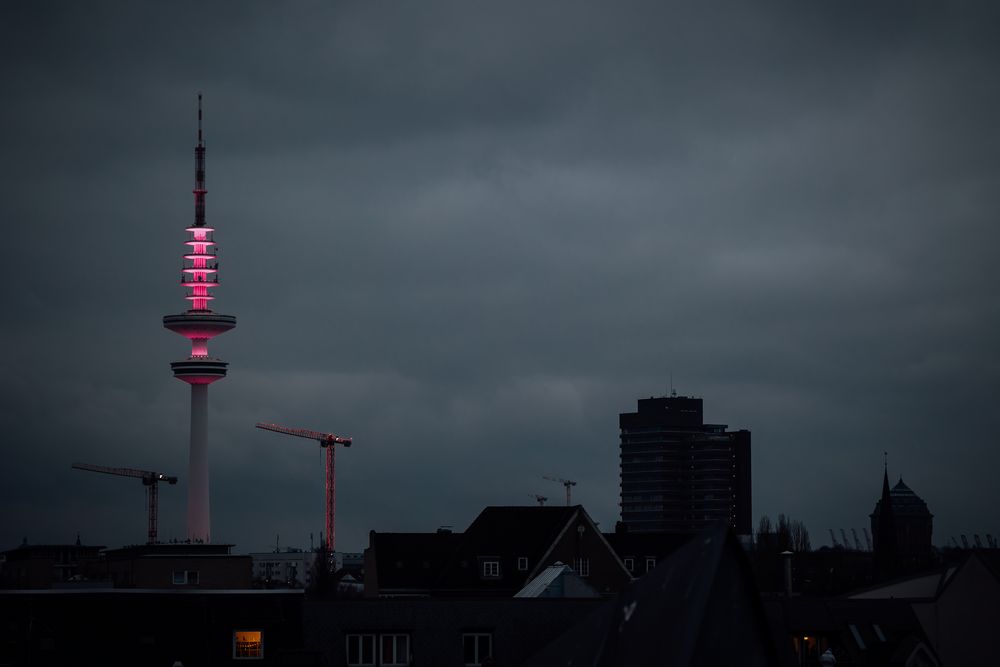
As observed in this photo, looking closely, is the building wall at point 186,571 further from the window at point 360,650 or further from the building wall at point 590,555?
the window at point 360,650

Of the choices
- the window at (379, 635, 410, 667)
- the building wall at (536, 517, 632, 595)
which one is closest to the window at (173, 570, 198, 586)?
the building wall at (536, 517, 632, 595)

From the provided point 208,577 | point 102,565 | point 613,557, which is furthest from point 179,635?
point 102,565

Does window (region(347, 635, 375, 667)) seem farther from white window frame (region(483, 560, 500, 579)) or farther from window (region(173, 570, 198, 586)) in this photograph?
window (region(173, 570, 198, 586))

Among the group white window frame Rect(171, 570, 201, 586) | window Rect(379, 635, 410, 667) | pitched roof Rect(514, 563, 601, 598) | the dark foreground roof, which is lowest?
white window frame Rect(171, 570, 201, 586)

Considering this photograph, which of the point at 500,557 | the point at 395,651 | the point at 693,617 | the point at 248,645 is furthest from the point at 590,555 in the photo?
the point at 693,617

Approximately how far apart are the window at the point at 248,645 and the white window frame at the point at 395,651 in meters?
5.37

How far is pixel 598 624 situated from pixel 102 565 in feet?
498

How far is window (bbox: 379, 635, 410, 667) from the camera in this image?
64188 mm

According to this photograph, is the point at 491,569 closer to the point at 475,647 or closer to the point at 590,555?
the point at 590,555

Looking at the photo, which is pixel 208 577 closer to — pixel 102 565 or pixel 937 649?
pixel 102 565

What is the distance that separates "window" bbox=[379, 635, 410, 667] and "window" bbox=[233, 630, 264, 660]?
547 cm

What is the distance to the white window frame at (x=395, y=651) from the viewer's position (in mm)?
64062

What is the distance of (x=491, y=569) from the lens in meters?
116

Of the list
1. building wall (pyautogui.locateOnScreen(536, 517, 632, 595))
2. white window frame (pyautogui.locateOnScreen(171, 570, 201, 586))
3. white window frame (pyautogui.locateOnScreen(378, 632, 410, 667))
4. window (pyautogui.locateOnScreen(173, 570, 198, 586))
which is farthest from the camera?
window (pyautogui.locateOnScreen(173, 570, 198, 586))
